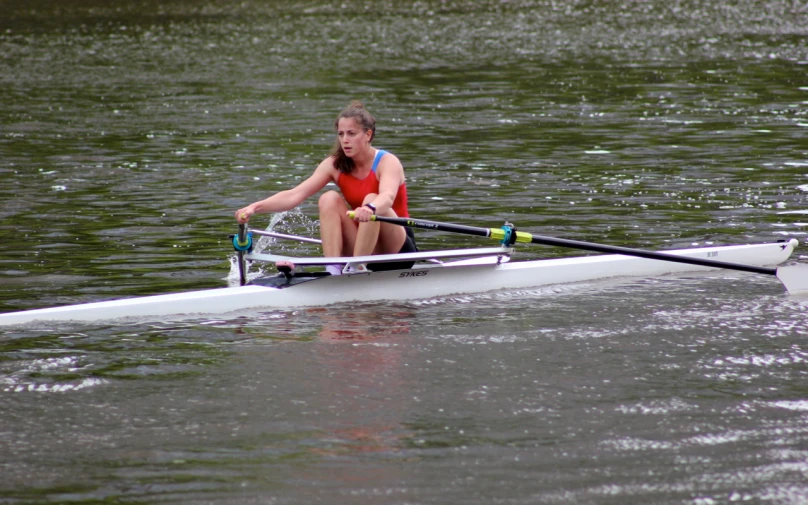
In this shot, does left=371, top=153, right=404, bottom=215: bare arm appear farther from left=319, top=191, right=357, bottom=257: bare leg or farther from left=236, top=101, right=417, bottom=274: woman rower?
left=319, top=191, right=357, bottom=257: bare leg

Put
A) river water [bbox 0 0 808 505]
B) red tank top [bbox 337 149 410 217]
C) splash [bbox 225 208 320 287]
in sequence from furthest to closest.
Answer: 1. splash [bbox 225 208 320 287]
2. red tank top [bbox 337 149 410 217]
3. river water [bbox 0 0 808 505]

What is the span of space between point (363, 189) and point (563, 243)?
1.50m

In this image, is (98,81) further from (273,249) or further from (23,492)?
(23,492)

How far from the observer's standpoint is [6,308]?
8109mm

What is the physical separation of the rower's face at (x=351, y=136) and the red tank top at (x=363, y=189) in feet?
0.70

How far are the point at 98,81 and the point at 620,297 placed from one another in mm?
19078

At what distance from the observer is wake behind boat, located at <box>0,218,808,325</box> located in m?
7.74

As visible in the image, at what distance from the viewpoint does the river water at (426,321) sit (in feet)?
16.8

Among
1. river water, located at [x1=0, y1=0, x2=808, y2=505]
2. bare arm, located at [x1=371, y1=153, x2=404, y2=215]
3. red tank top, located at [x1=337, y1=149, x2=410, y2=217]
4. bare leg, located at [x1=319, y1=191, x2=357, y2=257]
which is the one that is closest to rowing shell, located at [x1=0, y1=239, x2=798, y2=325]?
river water, located at [x1=0, y1=0, x2=808, y2=505]

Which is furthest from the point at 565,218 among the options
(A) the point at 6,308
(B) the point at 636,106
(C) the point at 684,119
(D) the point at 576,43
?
(D) the point at 576,43

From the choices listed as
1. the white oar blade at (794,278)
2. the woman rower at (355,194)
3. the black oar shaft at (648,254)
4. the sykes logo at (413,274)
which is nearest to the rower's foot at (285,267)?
the woman rower at (355,194)

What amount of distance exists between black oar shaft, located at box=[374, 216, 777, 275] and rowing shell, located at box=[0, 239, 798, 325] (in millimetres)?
206

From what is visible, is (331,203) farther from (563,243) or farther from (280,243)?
(280,243)

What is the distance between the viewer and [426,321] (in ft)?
25.4
